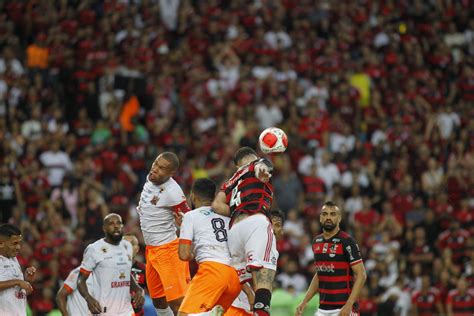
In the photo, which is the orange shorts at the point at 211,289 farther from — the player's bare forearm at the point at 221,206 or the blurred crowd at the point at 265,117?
the blurred crowd at the point at 265,117

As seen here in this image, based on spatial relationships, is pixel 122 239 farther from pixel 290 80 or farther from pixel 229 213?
pixel 290 80

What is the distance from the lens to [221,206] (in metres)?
12.4

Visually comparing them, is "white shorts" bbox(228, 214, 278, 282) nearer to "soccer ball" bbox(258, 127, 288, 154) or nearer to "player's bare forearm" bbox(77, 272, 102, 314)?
"soccer ball" bbox(258, 127, 288, 154)

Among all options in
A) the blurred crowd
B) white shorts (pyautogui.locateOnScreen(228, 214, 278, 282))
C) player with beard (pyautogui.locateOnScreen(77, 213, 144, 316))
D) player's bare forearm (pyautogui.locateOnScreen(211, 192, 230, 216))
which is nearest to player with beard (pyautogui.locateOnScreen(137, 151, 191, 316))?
player with beard (pyautogui.locateOnScreen(77, 213, 144, 316))

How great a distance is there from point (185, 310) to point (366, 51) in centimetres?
1830

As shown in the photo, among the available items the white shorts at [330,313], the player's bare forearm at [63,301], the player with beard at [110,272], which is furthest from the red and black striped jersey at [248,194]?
the player's bare forearm at [63,301]

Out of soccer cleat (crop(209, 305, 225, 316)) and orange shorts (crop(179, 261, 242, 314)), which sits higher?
orange shorts (crop(179, 261, 242, 314))

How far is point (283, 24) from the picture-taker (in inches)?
1179

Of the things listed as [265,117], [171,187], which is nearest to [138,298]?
[171,187]

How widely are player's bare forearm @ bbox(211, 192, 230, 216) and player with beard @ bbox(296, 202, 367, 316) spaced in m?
1.81

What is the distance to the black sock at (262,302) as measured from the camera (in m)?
11.7

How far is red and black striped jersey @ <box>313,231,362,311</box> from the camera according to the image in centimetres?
1339

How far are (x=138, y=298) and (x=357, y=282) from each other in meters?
3.32

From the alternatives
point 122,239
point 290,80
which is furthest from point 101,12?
point 122,239
